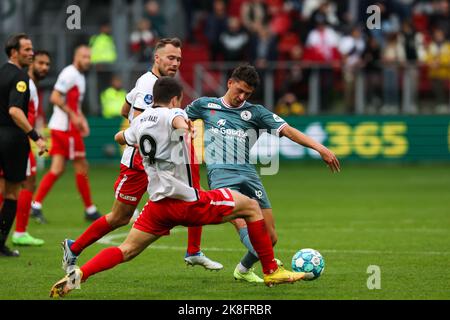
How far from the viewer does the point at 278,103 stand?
2609cm

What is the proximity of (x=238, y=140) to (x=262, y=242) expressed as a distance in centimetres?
140

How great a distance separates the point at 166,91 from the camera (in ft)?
29.1

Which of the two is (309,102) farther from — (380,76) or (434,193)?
(434,193)

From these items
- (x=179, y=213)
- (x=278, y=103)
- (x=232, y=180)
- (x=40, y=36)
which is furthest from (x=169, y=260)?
(x=40, y=36)

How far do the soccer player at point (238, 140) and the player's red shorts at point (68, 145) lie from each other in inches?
244

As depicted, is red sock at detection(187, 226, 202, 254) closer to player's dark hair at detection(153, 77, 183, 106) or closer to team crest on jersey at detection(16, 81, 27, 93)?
player's dark hair at detection(153, 77, 183, 106)

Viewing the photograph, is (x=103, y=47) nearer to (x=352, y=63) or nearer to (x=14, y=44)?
(x=352, y=63)

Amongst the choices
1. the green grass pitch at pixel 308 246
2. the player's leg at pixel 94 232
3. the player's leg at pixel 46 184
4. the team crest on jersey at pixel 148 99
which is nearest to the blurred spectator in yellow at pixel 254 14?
the green grass pitch at pixel 308 246

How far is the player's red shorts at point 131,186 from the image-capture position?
10.6 metres

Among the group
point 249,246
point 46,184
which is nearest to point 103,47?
point 46,184

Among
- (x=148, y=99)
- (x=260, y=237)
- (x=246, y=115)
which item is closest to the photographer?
(x=260, y=237)

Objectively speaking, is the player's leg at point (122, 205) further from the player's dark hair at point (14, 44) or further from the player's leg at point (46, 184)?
the player's leg at point (46, 184)

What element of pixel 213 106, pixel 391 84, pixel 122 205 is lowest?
pixel 122 205
